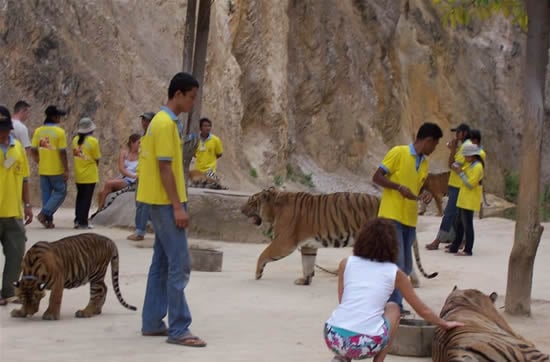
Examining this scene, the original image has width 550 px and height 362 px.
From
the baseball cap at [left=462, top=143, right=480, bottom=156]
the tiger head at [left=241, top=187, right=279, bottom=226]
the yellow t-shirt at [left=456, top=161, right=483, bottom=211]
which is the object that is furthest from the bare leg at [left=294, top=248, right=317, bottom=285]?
the baseball cap at [left=462, top=143, right=480, bottom=156]

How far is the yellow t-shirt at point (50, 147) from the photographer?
49.8 ft

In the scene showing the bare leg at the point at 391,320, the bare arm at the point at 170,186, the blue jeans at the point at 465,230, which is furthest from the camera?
the blue jeans at the point at 465,230

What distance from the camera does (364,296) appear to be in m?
6.03

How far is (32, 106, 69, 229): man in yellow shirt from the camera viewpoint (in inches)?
595

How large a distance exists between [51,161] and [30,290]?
7.34 m

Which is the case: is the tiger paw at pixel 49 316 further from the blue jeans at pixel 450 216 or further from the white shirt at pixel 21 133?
the blue jeans at pixel 450 216

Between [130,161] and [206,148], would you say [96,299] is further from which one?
[206,148]

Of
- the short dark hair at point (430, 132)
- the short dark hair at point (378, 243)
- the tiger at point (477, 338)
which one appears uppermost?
the short dark hair at point (430, 132)

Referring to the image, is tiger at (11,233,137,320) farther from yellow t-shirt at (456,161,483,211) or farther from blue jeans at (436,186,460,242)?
blue jeans at (436,186,460,242)

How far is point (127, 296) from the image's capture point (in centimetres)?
972

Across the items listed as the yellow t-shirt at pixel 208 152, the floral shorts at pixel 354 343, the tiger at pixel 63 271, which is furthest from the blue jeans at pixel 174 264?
the yellow t-shirt at pixel 208 152

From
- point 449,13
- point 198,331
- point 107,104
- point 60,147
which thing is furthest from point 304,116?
point 198,331

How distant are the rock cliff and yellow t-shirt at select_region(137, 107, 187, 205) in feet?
42.9

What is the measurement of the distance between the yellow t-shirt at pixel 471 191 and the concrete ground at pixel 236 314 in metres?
0.77
